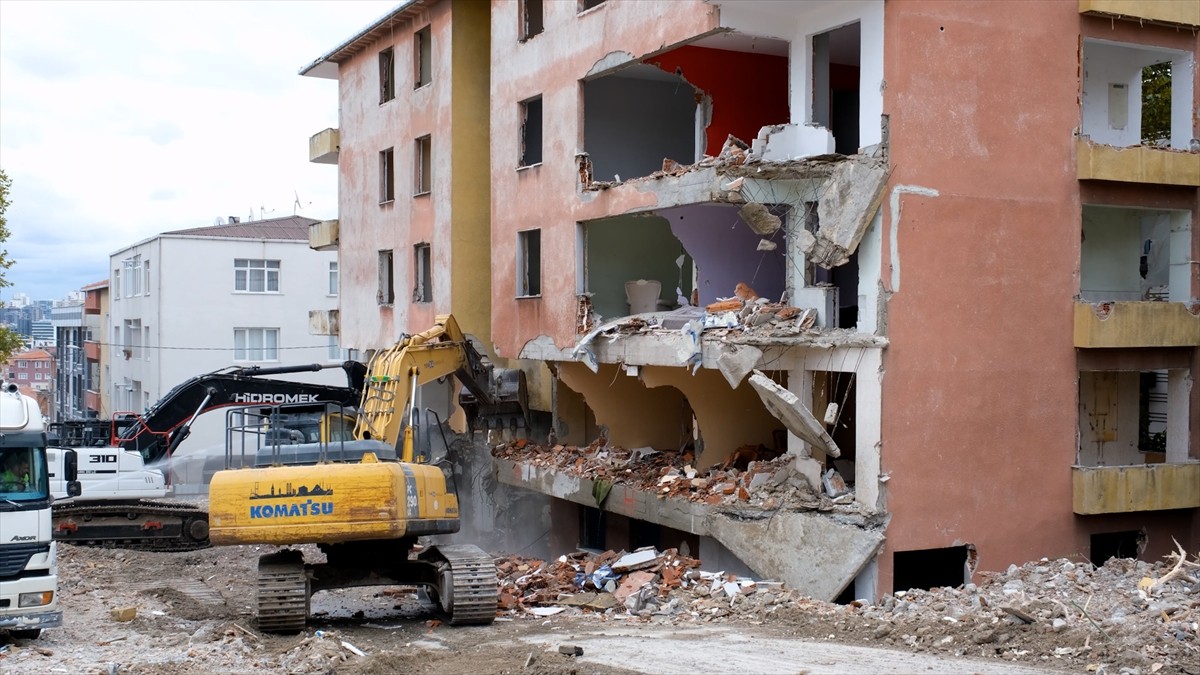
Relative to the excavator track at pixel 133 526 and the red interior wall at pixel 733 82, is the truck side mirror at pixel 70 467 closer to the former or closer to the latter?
the excavator track at pixel 133 526

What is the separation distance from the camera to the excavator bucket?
26484mm

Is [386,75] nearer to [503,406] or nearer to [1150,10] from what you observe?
[503,406]

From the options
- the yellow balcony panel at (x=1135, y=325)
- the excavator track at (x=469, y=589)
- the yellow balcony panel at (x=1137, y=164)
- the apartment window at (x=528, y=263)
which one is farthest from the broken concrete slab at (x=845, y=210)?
the apartment window at (x=528, y=263)

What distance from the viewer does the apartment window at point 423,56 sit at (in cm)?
2936

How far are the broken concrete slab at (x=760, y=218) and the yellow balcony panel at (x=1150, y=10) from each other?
571 centimetres

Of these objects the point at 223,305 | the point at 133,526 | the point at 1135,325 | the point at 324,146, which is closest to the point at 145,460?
the point at 133,526

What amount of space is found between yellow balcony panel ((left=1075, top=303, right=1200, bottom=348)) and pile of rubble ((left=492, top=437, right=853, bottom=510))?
4445mm

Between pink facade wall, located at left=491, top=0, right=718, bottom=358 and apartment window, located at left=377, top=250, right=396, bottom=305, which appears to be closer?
pink facade wall, located at left=491, top=0, right=718, bottom=358

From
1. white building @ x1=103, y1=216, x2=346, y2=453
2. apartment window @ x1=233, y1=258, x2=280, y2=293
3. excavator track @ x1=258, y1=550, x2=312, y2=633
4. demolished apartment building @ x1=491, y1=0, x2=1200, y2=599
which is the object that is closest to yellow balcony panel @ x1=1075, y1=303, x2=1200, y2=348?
demolished apartment building @ x1=491, y1=0, x2=1200, y2=599

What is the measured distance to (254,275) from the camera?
5216cm

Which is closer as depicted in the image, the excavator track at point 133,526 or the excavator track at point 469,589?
the excavator track at point 469,589

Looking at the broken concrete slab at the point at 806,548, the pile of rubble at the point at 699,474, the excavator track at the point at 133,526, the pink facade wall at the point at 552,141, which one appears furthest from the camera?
the excavator track at the point at 133,526

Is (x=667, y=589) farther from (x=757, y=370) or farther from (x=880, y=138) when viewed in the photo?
(x=880, y=138)

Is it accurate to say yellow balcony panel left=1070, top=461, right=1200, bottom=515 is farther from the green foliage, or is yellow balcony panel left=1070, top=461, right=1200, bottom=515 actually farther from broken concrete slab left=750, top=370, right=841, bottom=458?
the green foliage
